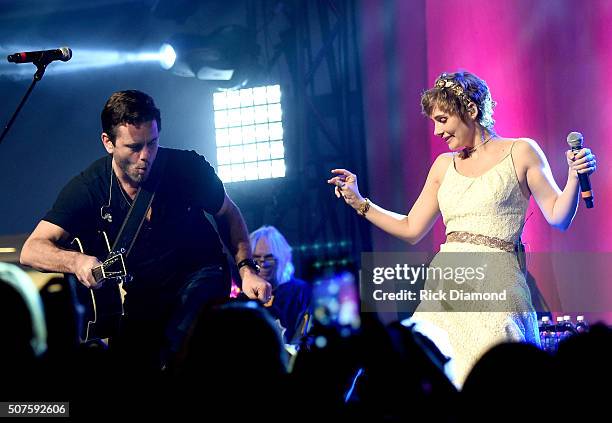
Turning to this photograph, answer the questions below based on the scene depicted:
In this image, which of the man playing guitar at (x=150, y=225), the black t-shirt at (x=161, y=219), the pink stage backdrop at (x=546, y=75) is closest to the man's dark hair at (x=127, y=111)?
the man playing guitar at (x=150, y=225)

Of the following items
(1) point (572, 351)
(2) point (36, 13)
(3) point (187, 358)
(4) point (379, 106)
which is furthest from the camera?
(2) point (36, 13)

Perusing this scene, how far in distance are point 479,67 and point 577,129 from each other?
832 mm

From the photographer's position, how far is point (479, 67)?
222 inches

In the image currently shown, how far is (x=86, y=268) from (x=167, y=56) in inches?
189

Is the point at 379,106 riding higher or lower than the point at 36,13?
lower

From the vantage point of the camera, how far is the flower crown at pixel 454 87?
368cm

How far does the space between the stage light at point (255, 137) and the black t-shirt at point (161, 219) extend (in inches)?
159

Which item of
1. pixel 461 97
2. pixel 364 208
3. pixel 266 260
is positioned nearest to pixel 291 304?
pixel 266 260

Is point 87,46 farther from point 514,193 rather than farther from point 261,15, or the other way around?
point 514,193

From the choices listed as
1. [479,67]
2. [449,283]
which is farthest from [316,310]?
[449,283]

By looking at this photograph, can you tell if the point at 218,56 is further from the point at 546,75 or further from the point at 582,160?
the point at 582,160

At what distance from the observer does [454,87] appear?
145 inches

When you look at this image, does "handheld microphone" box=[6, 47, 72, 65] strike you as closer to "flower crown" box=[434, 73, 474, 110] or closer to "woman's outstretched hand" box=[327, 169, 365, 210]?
"woman's outstretched hand" box=[327, 169, 365, 210]

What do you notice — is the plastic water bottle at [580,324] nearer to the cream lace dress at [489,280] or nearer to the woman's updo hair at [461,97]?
the cream lace dress at [489,280]
